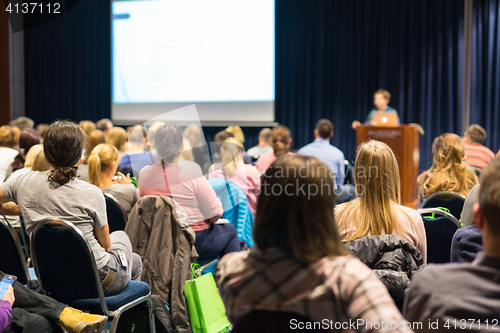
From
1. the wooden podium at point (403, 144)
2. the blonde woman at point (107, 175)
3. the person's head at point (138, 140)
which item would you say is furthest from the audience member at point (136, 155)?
the wooden podium at point (403, 144)

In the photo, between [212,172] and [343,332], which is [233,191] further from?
[343,332]

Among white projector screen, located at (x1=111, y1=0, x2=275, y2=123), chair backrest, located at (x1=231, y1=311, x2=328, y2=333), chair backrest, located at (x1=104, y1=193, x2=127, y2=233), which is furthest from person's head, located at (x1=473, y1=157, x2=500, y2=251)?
white projector screen, located at (x1=111, y1=0, x2=275, y2=123)

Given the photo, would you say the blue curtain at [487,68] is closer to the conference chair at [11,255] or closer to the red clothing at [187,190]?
the red clothing at [187,190]

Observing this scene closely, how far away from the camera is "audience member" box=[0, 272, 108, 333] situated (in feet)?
5.25

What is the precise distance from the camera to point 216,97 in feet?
25.3

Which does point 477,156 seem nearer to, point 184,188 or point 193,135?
point 193,135

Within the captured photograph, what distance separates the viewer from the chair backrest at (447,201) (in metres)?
2.65

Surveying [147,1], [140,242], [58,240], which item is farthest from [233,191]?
[147,1]

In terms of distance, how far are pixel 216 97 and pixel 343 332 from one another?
7.00m

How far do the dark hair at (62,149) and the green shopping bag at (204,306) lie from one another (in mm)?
818

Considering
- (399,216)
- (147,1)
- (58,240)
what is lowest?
(58,240)

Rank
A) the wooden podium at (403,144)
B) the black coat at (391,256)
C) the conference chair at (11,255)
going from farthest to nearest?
the wooden podium at (403,144), the conference chair at (11,255), the black coat at (391,256)

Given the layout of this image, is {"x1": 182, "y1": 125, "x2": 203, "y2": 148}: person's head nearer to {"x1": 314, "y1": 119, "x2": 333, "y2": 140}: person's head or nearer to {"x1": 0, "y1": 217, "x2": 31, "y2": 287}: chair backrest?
{"x1": 314, "y1": 119, "x2": 333, "y2": 140}: person's head

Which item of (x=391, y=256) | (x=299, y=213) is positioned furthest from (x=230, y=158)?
(x=299, y=213)
